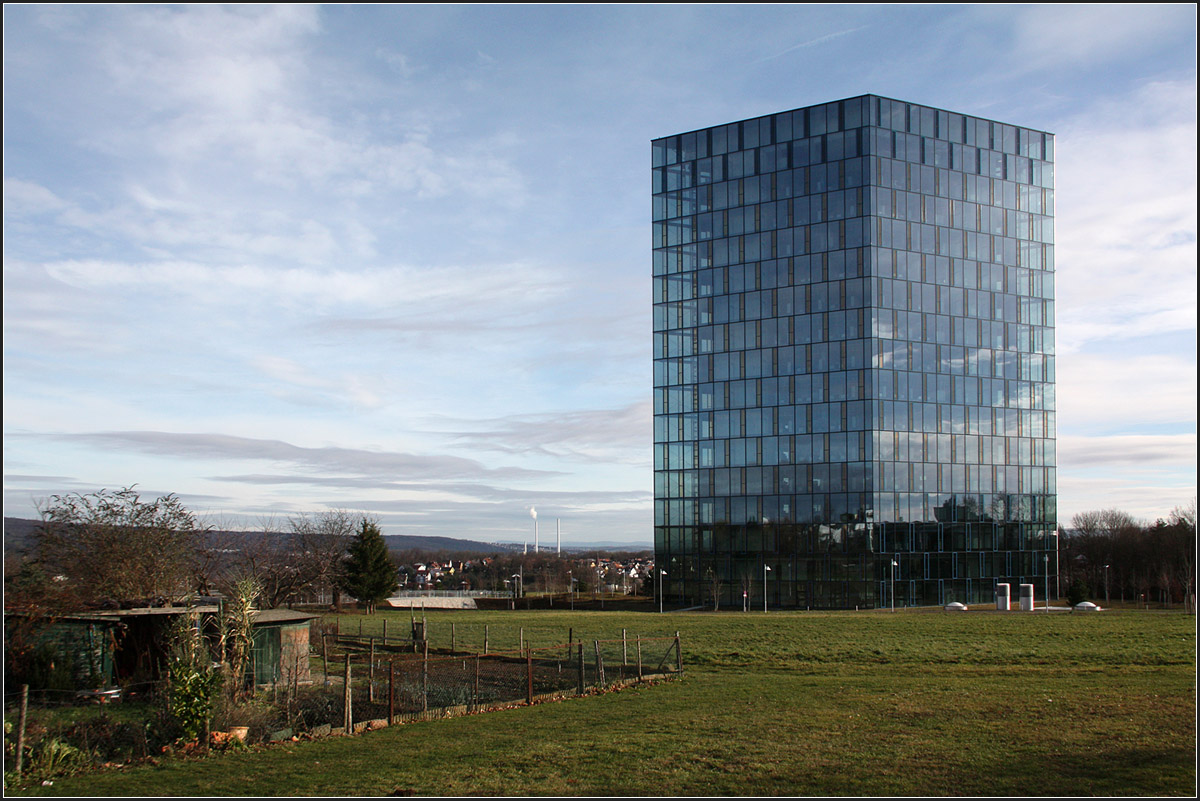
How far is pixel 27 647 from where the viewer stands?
16.6 metres

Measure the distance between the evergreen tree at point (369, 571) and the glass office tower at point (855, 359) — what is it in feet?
72.5

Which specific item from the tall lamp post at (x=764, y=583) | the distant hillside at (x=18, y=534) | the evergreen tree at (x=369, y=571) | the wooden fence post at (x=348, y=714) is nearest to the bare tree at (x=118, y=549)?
the distant hillside at (x=18, y=534)

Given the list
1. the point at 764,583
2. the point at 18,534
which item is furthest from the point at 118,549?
the point at 764,583

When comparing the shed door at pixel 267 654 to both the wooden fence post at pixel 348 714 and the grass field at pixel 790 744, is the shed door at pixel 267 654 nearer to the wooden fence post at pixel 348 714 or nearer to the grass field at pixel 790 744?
the wooden fence post at pixel 348 714

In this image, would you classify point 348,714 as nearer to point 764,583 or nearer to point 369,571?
point 369,571

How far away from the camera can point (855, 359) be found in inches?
2613

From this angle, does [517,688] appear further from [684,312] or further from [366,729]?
[684,312]

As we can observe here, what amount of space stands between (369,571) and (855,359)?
124 feet

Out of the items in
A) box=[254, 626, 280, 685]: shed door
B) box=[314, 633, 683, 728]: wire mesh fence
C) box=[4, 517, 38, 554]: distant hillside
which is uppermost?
box=[4, 517, 38, 554]: distant hillside

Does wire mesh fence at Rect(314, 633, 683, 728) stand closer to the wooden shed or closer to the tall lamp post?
the wooden shed

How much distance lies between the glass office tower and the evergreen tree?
870 inches

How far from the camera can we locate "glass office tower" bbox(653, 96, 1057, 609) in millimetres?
66000

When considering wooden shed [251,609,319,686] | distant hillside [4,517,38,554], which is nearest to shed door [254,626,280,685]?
wooden shed [251,609,319,686]

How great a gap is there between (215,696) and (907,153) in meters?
65.7
